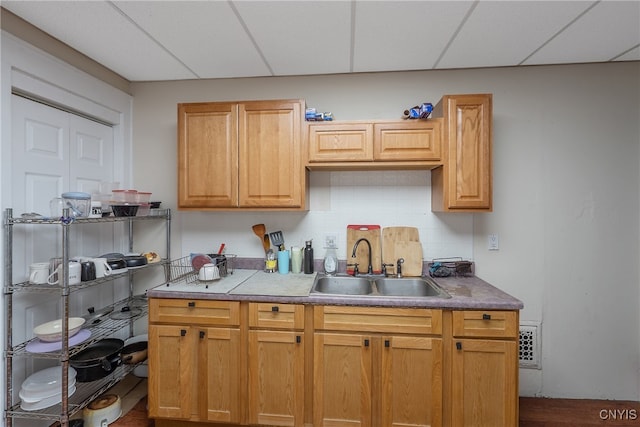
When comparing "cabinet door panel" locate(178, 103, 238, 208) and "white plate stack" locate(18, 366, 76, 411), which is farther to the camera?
"cabinet door panel" locate(178, 103, 238, 208)

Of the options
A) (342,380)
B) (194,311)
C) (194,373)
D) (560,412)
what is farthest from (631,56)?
(194,373)

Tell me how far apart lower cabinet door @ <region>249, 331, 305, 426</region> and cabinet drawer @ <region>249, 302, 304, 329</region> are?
0.05m

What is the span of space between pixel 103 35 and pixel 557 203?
10.8 ft

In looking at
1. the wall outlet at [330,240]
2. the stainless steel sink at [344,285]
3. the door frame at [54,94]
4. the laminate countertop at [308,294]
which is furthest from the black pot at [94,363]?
the wall outlet at [330,240]

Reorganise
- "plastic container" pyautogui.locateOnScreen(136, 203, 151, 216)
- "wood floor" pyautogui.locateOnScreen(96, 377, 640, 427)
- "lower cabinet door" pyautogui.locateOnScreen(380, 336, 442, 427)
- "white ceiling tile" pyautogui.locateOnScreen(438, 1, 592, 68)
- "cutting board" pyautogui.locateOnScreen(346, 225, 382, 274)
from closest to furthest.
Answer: "white ceiling tile" pyautogui.locateOnScreen(438, 1, 592, 68), "lower cabinet door" pyautogui.locateOnScreen(380, 336, 442, 427), "wood floor" pyautogui.locateOnScreen(96, 377, 640, 427), "plastic container" pyautogui.locateOnScreen(136, 203, 151, 216), "cutting board" pyautogui.locateOnScreen(346, 225, 382, 274)

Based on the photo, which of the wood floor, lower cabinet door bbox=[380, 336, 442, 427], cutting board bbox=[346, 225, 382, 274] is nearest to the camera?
lower cabinet door bbox=[380, 336, 442, 427]

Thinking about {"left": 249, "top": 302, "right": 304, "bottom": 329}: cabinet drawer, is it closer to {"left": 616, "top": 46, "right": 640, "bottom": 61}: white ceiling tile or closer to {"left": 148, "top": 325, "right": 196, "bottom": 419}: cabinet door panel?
{"left": 148, "top": 325, "right": 196, "bottom": 419}: cabinet door panel

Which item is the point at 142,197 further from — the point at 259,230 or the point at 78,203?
the point at 259,230

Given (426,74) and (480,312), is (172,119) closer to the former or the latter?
(426,74)

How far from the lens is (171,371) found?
5.68 feet

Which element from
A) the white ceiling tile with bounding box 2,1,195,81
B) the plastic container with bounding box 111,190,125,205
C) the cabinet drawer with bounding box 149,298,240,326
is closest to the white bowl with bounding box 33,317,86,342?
the cabinet drawer with bounding box 149,298,240,326

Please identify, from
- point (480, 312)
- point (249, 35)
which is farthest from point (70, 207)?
point (480, 312)

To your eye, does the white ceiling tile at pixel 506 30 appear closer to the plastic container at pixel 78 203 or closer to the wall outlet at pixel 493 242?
the wall outlet at pixel 493 242

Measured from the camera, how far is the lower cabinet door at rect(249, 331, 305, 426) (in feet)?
5.43
